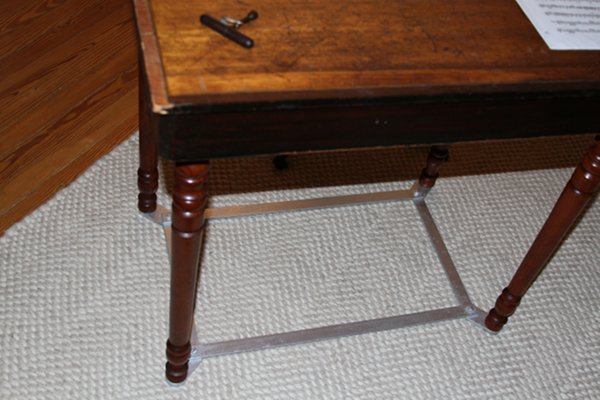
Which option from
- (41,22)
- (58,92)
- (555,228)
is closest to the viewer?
(555,228)

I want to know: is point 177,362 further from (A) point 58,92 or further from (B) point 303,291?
(A) point 58,92

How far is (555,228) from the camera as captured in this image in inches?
44.6

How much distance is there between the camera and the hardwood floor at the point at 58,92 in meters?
1.47

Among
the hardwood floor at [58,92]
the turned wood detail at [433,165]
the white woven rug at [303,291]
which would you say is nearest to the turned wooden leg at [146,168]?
the white woven rug at [303,291]

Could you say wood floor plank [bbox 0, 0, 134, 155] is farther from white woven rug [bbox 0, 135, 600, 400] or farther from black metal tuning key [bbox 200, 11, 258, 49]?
black metal tuning key [bbox 200, 11, 258, 49]

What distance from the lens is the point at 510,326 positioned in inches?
54.3

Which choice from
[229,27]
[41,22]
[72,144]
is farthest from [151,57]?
[41,22]

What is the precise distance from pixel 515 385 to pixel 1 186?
1026mm

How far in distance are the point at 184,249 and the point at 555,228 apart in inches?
22.5

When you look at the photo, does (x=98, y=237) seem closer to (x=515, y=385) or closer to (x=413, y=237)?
(x=413, y=237)

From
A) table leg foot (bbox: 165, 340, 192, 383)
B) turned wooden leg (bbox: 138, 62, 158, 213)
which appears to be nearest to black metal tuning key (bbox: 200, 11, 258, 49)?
turned wooden leg (bbox: 138, 62, 158, 213)

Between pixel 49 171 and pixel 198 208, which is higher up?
pixel 198 208

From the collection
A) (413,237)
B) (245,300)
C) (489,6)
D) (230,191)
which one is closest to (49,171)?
(230,191)

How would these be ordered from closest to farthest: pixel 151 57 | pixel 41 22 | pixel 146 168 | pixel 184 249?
pixel 151 57 < pixel 184 249 < pixel 146 168 < pixel 41 22
